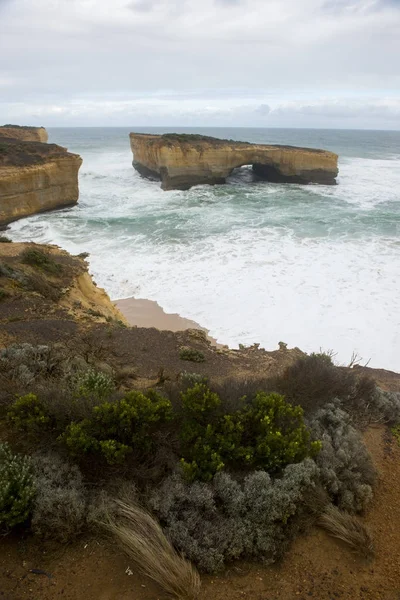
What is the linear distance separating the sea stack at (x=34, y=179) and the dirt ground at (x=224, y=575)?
68.2 feet

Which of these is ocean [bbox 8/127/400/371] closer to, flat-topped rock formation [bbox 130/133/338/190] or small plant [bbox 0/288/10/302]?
flat-topped rock formation [bbox 130/133/338/190]

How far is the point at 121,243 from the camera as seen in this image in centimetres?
1950

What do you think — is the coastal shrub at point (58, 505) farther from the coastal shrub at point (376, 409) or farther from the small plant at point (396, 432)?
the small plant at point (396, 432)

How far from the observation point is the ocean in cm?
1143

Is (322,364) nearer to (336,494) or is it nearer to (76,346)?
(336,494)

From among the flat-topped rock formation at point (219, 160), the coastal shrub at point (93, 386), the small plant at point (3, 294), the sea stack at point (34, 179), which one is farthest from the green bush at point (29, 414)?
the flat-topped rock formation at point (219, 160)

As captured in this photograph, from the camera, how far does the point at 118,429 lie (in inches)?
156

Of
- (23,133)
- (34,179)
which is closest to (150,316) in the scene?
(34,179)

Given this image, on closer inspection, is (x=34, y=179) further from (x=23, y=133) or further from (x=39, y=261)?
(x=23, y=133)

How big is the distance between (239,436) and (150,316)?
8637mm

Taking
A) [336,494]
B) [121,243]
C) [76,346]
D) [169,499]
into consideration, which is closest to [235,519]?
[169,499]

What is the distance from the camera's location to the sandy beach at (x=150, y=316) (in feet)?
38.1

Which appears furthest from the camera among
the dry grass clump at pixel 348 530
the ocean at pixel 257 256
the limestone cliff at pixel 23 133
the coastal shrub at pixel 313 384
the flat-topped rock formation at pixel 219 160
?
the limestone cliff at pixel 23 133

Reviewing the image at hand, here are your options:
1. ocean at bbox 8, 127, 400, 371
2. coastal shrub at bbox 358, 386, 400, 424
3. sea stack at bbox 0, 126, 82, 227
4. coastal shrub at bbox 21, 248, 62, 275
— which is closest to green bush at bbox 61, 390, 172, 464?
coastal shrub at bbox 358, 386, 400, 424
